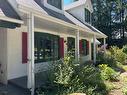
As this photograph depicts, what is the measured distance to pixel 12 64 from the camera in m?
13.1

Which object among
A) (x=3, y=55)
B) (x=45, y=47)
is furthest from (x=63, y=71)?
(x=45, y=47)

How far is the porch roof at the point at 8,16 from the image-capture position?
9.91m

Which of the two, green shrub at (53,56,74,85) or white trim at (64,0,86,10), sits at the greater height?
white trim at (64,0,86,10)

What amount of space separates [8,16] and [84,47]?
59.9 ft

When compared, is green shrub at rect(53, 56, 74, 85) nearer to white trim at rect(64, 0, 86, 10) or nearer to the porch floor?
the porch floor

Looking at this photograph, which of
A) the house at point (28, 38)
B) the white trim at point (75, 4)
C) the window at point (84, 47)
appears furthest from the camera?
→ the white trim at point (75, 4)

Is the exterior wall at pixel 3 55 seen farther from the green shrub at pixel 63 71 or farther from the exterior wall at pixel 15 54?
the green shrub at pixel 63 71

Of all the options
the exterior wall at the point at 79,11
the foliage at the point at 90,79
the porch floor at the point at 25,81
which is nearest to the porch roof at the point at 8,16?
the porch floor at the point at 25,81

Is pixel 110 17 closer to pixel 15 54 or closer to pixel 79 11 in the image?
pixel 79 11

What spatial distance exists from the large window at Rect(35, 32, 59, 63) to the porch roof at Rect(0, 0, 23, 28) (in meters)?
4.75

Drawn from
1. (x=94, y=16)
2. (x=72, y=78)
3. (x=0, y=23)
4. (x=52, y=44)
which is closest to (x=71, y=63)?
(x=72, y=78)

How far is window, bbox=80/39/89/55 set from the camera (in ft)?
86.8

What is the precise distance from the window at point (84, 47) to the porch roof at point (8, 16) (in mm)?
15622

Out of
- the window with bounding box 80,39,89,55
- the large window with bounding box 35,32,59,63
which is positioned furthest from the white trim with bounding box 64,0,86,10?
the large window with bounding box 35,32,59,63
